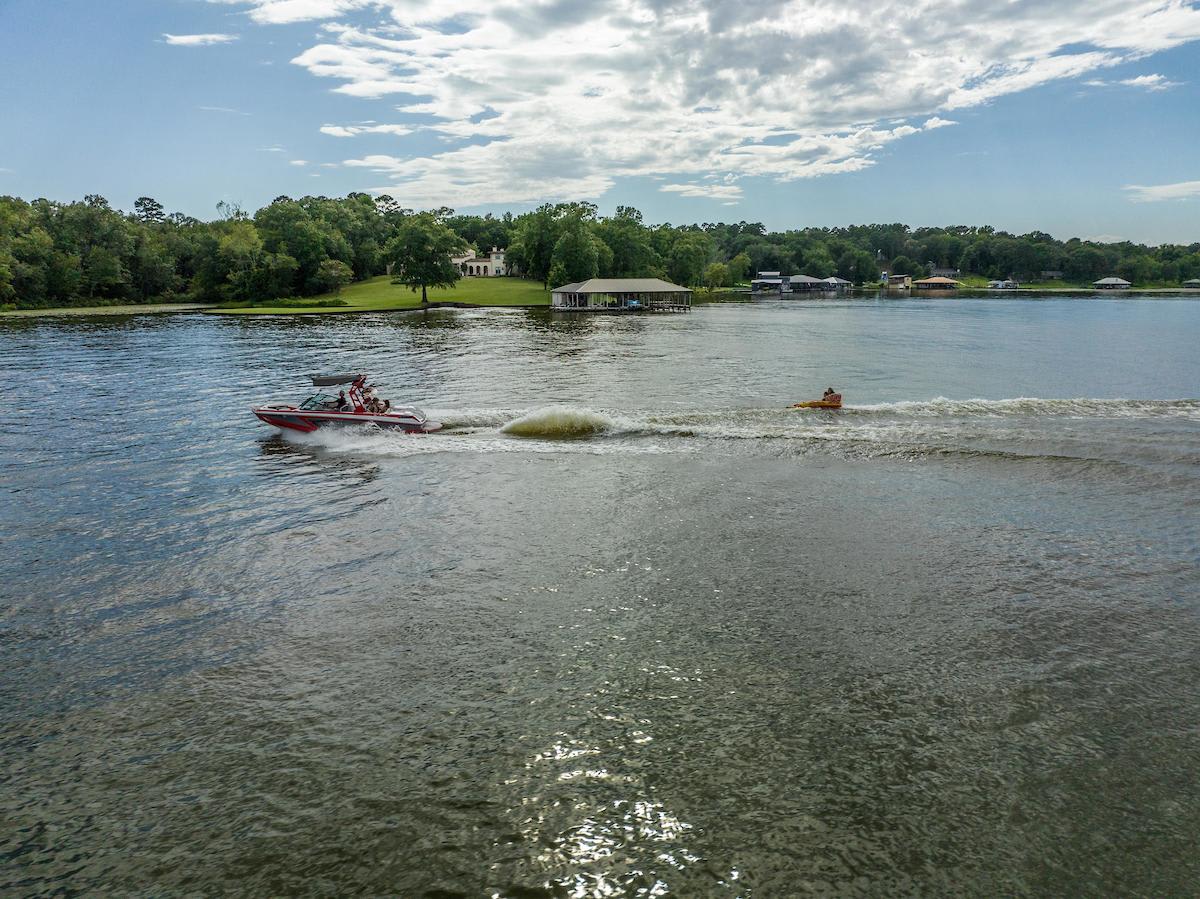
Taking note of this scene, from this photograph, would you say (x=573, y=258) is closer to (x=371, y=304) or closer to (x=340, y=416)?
(x=371, y=304)

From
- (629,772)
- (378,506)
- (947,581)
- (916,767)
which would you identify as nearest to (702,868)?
(629,772)

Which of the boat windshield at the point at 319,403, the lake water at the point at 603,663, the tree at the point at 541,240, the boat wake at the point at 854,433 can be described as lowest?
the lake water at the point at 603,663

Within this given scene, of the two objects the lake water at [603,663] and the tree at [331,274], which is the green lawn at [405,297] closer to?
the tree at [331,274]

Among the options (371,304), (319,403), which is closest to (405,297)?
(371,304)

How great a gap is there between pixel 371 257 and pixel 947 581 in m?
192

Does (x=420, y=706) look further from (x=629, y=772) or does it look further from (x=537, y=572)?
(x=537, y=572)

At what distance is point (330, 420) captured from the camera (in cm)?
3312

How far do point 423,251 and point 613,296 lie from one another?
127 ft

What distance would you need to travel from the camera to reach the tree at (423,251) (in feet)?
457

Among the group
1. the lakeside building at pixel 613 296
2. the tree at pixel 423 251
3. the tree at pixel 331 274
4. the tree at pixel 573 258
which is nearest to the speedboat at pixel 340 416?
the lakeside building at pixel 613 296

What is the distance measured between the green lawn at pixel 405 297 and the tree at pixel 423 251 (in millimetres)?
4592

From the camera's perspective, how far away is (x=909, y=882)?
8.71 meters

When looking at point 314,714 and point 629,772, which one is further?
point 314,714

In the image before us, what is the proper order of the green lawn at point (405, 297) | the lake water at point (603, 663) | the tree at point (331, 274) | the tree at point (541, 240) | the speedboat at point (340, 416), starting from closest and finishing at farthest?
1. the lake water at point (603, 663)
2. the speedboat at point (340, 416)
3. the green lawn at point (405, 297)
4. the tree at point (331, 274)
5. the tree at point (541, 240)
